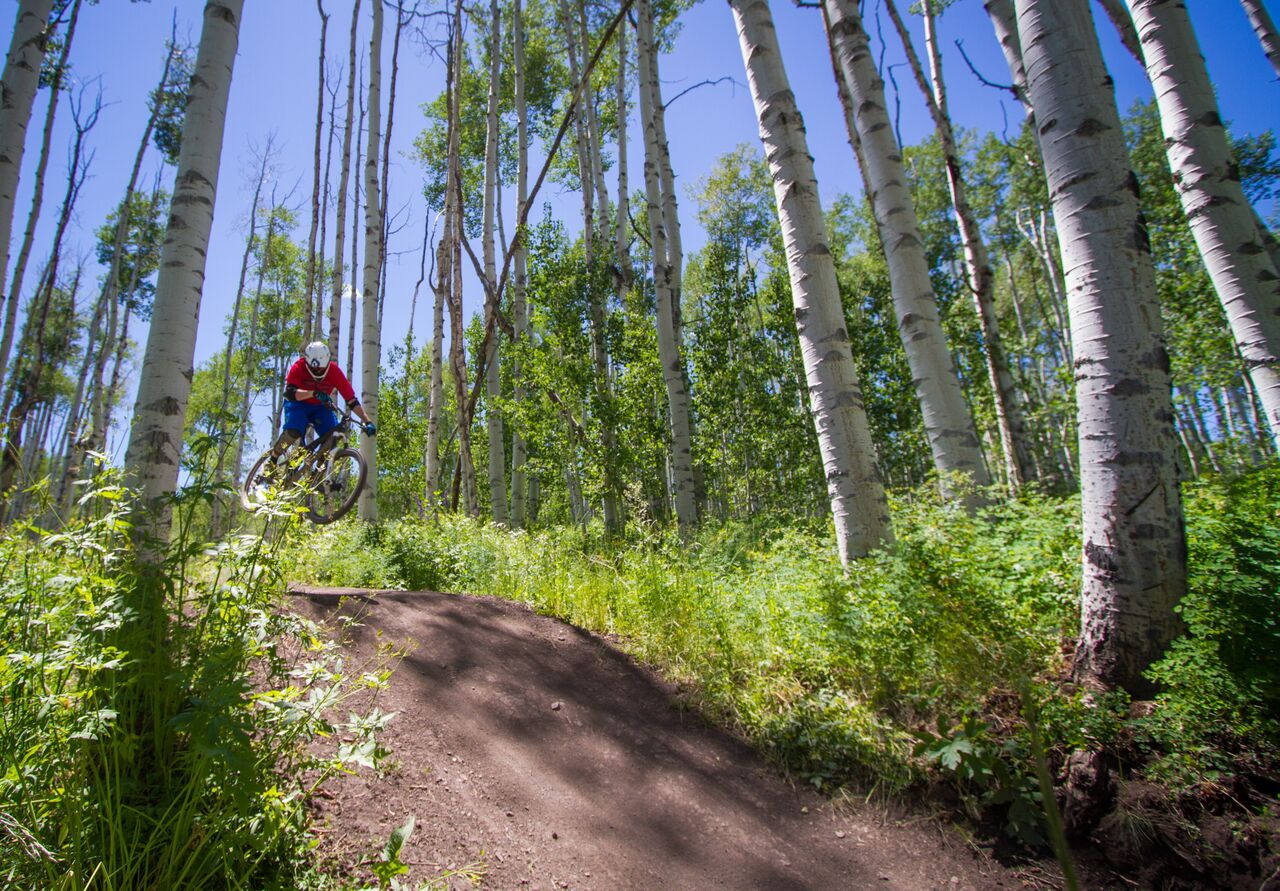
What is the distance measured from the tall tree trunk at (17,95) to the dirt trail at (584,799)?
428 centimetres

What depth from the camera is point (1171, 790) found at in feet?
7.93

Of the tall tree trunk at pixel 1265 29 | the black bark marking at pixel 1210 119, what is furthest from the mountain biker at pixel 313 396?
the tall tree trunk at pixel 1265 29

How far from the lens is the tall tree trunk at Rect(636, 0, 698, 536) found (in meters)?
9.28

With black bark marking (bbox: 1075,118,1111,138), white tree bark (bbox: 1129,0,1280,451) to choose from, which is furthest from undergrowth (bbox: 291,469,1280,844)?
white tree bark (bbox: 1129,0,1280,451)

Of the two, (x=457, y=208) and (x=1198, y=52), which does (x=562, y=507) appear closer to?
(x=457, y=208)

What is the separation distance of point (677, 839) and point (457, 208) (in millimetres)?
10598

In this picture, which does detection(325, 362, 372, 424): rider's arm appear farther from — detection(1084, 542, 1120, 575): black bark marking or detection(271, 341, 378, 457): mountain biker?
detection(1084, 542, 1120, 575): black bark marking

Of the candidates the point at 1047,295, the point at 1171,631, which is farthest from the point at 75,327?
the point at 1047,295

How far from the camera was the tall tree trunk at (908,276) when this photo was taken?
5.15m

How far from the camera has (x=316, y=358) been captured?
21.9 feet

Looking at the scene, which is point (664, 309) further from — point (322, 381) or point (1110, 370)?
point (1110, 370)

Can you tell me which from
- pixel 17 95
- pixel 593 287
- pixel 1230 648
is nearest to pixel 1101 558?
pixel 1230 648

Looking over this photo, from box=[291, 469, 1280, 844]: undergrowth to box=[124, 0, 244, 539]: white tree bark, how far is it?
10.1 feet

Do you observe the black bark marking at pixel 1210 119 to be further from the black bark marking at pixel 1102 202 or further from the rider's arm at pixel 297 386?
the rider's arm at pixel 297 386
